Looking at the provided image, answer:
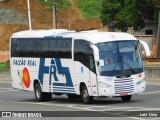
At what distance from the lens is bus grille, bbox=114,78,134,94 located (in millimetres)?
27656

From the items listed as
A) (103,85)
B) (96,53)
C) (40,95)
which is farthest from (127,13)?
(103,85)

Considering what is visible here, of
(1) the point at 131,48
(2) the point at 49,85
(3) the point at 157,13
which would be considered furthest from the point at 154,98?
(3) the point at 157,13

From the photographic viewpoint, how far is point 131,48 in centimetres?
2861

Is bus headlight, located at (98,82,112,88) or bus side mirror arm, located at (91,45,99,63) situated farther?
bus side mirror arm, located at (91,45,99,63)

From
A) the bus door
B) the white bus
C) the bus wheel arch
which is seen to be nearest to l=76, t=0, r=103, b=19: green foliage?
the white bus

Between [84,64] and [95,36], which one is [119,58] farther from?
[84,64]

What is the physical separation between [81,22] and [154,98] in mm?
68240

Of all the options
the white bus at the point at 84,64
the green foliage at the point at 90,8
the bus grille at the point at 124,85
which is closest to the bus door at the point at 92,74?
the white bus at the point at 84,64

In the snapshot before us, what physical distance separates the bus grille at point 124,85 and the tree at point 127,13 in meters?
40.7

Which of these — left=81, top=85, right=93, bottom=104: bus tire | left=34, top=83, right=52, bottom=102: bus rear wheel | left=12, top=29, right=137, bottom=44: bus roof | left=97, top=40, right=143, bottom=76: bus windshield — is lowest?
left=34, top=83, right=52, bottom=102: bus rear wheel

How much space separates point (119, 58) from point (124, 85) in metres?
1.13

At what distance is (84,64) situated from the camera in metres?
28.8

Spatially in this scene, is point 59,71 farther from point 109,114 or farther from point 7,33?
point 7,33

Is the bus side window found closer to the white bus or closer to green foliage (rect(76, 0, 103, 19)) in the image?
the white bus
